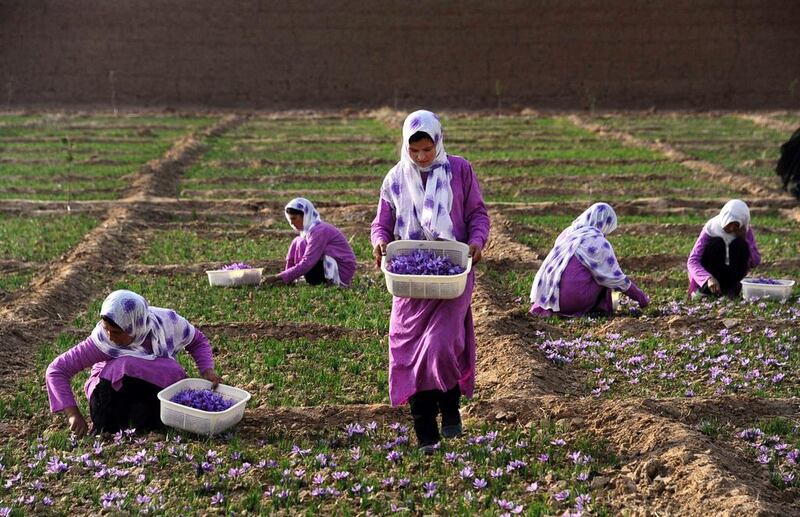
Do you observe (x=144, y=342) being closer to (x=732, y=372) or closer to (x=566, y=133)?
(x=732, y=372)

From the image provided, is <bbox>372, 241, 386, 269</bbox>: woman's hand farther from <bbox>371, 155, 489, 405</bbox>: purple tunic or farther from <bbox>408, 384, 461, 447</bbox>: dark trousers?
<bbox>408, 384, 461, 447</bbox>: dark trousers

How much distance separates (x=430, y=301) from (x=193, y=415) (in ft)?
4.46

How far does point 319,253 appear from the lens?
8.98 m

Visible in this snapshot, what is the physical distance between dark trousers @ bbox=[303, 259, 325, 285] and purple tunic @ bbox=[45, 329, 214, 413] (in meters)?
3.67

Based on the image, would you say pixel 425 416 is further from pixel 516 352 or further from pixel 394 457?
pixel 516 352

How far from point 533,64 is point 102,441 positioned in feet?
84.0

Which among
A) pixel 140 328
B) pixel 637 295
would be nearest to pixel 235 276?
pixel 637 295

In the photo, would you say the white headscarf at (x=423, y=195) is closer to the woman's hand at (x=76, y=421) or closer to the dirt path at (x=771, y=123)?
the woman's hand at (x=76, y=421)

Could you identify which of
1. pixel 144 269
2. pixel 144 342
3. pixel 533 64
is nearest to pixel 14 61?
pixel 533 64

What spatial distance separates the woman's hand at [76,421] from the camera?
5.35 metres

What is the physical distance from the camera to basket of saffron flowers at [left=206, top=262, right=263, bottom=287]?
357 inches

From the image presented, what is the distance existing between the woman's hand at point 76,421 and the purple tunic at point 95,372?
3 centimetres

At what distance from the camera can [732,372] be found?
6723 millimetres

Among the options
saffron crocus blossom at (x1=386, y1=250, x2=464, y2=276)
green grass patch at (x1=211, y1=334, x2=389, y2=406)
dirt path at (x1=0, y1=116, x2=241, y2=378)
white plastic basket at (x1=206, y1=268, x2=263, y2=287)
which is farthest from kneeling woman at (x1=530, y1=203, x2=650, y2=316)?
dirt path at (x1=0, y1=116, x2=241, y2=378)
